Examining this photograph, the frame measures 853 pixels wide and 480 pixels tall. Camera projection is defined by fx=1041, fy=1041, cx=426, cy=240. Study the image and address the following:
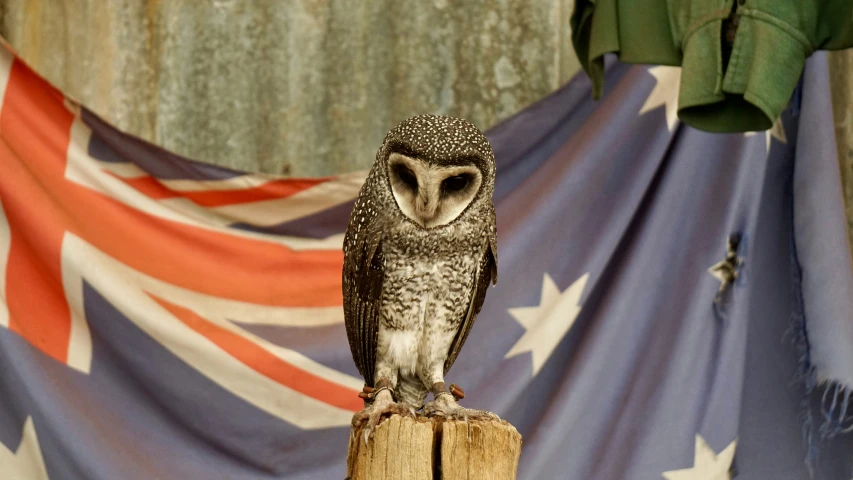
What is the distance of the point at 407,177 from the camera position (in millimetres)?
2150

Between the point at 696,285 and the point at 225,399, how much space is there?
5.12ft

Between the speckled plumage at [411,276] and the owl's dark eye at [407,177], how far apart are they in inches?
1.3

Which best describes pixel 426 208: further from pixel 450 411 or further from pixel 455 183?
pixel 450 411

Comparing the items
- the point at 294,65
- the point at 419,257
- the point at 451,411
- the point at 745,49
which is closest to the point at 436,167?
the point at 419,257

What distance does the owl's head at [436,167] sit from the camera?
206cm

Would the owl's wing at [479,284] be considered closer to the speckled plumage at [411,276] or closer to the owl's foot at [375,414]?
the speckled plumage at [411,276]

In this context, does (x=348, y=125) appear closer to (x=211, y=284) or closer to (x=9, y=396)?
(x=211, y=284)

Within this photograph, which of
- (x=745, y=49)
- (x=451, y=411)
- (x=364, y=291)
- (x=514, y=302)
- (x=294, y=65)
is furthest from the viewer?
(x=294, y=65)

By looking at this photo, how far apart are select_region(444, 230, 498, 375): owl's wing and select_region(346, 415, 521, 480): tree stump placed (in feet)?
1.42

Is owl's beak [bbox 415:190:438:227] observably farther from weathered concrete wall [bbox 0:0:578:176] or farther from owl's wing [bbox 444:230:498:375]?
weathered concrete wall [bbox 0:0:578:176]

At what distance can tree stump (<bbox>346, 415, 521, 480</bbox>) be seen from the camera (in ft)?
6.17

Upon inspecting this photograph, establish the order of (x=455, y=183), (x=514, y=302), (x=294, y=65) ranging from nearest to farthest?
1. (x=455, y=183)
2. (x=514, y=302)
3. (x=294, y=65)

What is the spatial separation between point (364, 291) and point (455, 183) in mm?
327

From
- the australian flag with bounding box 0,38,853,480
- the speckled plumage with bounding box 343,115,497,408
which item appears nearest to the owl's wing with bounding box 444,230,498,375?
the speckled plumage with bounding box 343,115,497,408
